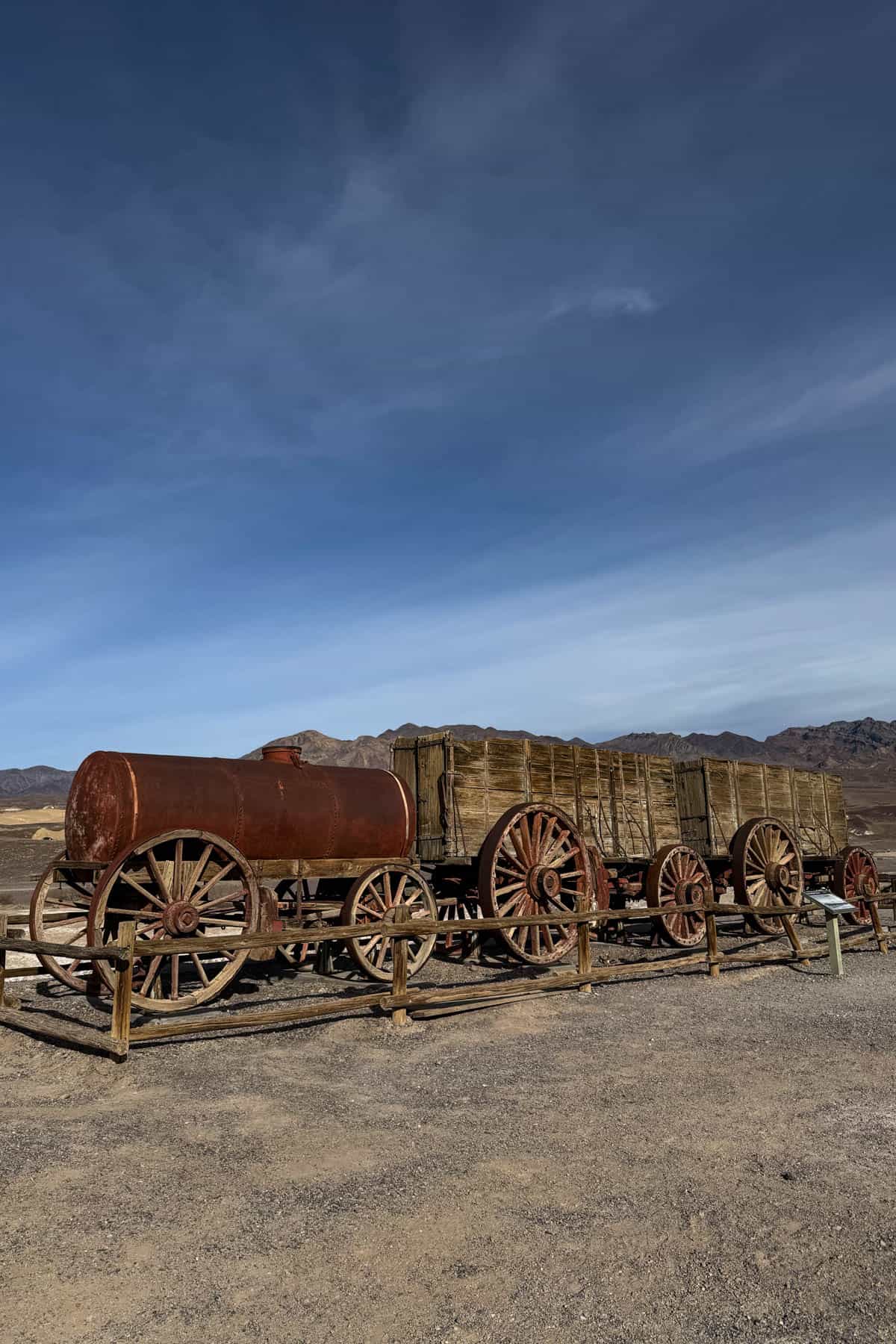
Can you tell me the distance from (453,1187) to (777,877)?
1286 centimetres

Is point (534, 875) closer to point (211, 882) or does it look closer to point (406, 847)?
point (406, 847)

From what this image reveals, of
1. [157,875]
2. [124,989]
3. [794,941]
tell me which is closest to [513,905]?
[794,941]

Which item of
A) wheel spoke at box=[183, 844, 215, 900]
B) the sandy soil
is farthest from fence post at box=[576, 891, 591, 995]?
the sandy soil

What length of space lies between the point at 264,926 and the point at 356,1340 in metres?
6.71

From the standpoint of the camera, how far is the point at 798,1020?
380 inches

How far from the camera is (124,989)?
25.4 ft

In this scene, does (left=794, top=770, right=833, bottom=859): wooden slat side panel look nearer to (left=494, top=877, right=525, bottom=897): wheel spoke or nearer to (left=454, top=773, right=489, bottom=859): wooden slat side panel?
(left=494, top=877, right=525, bottom=897): wheel spoke

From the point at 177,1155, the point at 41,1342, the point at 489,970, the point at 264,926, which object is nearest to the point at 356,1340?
the point at 41,1342

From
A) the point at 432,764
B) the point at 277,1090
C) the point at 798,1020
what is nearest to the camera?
the point at 277,1090

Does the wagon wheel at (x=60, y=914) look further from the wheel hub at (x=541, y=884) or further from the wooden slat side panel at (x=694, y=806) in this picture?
the wooden slat side panel at (x=694, y=806)

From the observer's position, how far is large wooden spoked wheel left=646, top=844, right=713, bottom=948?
14664 mm

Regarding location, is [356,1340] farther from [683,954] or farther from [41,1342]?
[683,954]

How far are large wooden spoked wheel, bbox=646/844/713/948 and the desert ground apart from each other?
5.42 m

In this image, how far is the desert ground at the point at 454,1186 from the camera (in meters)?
3.97
